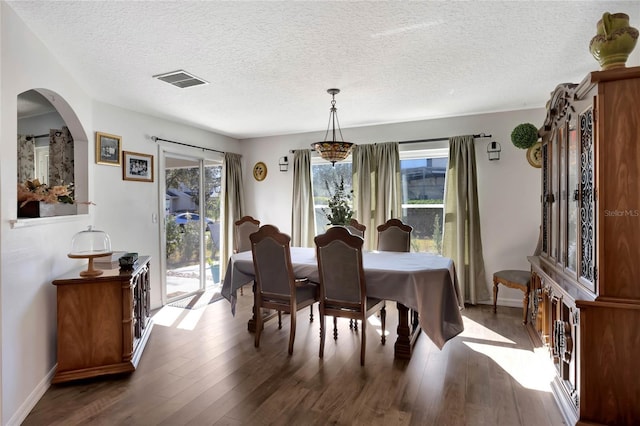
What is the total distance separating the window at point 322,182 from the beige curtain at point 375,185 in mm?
425

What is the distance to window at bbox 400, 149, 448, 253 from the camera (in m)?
5.07

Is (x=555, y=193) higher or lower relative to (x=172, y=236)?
higher

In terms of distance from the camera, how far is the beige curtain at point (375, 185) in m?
5.14

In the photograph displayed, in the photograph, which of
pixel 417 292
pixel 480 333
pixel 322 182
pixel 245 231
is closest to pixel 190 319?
pixel 245 231

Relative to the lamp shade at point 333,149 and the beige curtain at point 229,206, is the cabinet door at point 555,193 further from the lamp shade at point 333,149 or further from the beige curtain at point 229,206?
the beige curtain at point 229,206

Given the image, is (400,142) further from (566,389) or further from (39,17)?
(39,17)

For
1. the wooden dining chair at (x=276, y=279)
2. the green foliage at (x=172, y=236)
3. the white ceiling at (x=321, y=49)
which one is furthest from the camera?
the green foliage at (x=172, y=236)

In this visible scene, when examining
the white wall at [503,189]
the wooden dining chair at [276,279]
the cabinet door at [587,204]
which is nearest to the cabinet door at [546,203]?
the cabinet door at [587,204]

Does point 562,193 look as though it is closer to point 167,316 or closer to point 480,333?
point 480,333

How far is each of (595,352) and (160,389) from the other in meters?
2.76

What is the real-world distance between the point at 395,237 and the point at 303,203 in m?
1.98

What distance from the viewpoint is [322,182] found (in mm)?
5895

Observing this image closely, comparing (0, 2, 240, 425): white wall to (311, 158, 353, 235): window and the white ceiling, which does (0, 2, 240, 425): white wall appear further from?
(311, 158, 353, 235): window

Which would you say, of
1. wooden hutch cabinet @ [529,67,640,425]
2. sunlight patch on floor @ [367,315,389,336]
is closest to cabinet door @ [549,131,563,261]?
wooden hutch cabinet @ [529,67,640,425]
